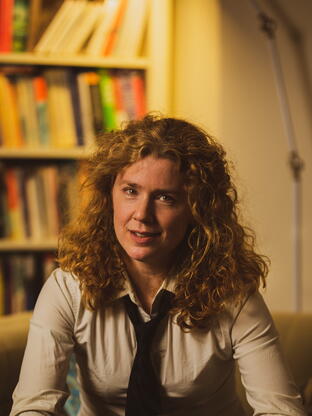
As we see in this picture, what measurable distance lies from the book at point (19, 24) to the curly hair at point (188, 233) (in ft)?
3.76

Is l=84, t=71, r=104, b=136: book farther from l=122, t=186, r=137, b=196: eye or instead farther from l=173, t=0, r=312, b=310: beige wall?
l=122, t=186, r=137, b=196: eye

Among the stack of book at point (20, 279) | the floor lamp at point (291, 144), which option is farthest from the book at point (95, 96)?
the floor lamp at point (291, 144)

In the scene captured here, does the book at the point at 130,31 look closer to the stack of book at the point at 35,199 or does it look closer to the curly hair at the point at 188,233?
the stack of book at the point at 35,199

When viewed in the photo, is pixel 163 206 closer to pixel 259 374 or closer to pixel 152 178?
pixel 152 178

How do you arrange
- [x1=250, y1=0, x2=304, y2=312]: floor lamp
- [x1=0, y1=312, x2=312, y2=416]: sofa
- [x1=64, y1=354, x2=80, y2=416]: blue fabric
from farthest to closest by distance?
[x1=250, y1=0, x2=304, y2=312]: floor lamp, [x1=64, y1=354, x2=80, y2=416]: blue fabric, [x1=0, y1=312, x2=312, y2=416]: sofa

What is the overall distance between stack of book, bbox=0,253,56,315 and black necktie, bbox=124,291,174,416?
1210 mm

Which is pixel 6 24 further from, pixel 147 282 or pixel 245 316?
pixel 245 316

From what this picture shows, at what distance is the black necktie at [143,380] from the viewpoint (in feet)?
3.82

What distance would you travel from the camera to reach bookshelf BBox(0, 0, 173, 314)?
2234mm

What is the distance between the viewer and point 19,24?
2.23 metres

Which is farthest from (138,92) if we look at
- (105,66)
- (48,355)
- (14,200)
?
(48,355)

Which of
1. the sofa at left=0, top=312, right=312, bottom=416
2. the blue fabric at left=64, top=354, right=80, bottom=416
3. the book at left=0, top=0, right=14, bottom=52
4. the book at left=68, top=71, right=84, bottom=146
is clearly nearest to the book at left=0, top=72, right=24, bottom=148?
the book at left=0, top=0, right=14, bottom=52

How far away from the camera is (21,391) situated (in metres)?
1.15

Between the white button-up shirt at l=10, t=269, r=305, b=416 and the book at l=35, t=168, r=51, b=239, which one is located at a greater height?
the book at l=35, t=168, r=51, b=239
